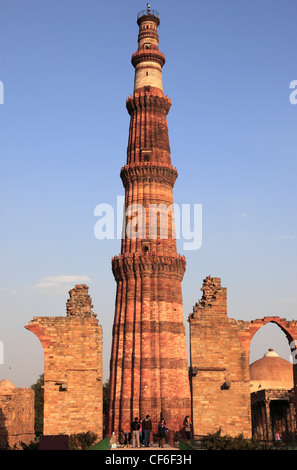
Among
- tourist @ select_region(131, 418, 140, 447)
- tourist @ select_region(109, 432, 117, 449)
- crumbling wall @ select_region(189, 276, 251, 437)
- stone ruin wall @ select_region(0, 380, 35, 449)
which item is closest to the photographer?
tourist @ select_region(131, 418, 140, 447)

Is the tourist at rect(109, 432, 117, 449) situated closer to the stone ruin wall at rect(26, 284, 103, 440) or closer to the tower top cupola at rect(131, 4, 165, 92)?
the stone ruin wall at rect(26, 284, 103, 440)

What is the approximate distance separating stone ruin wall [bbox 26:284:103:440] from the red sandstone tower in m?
5.92

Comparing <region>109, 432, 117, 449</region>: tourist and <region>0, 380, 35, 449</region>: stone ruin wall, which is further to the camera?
<region>0, 380, 35, 449</region>: stone ruin wall

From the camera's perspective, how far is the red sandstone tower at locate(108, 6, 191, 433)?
114 ft

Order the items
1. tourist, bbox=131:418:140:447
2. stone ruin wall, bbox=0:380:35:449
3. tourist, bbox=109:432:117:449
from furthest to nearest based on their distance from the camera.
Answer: stone ruin wall, bbox=0:380:35:449
tourist, bbox=109:432:117:449
tourist, bbox=131:418:140:447

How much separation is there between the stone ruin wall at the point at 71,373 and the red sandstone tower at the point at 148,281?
5918 millimetres

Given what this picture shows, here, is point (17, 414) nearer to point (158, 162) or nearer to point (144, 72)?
point (158, 162)

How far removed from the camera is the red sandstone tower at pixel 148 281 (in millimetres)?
34688

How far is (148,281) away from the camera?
36.7 m

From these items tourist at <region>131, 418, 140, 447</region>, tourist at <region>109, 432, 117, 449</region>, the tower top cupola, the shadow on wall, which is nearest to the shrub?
tourist at <region>109, 432, 117, 449</region>

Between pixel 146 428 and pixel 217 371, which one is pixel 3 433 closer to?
pixel 146 428

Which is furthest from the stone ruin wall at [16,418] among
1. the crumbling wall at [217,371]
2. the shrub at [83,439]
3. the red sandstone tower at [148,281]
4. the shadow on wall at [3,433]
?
the crumbling wall at [217,371]

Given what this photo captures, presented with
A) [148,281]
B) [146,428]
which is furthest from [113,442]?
[148,281]

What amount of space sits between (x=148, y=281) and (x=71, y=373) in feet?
30.9
